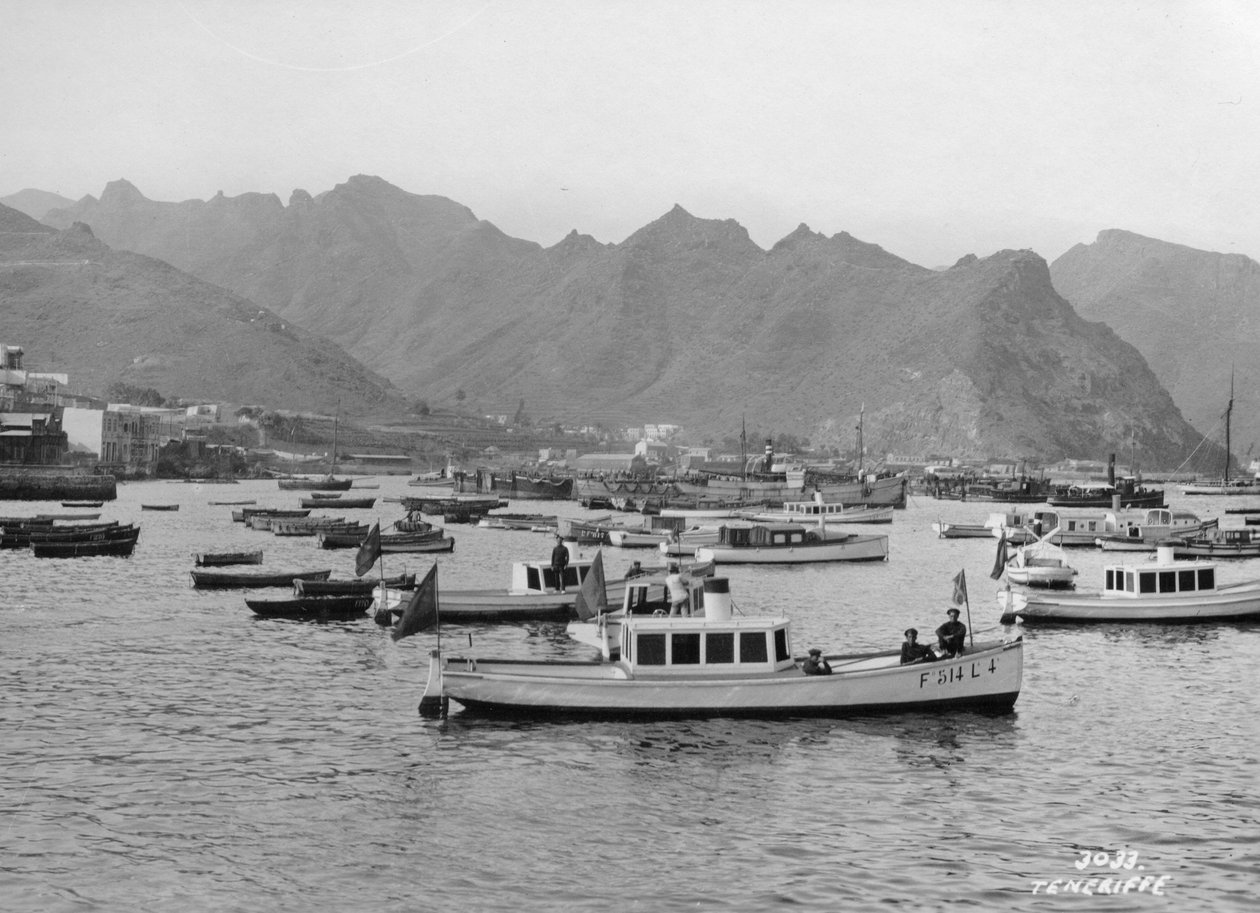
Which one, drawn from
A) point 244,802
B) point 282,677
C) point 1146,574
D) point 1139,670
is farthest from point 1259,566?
point 244,802

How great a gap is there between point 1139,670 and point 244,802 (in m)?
33.7

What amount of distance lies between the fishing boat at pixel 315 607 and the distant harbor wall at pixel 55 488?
126 metres

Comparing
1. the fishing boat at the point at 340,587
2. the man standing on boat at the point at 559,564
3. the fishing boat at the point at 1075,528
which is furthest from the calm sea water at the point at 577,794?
the fishing boat at the point at 1075,528

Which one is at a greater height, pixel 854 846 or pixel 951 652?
pixel 951 652

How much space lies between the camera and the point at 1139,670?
49.1 m

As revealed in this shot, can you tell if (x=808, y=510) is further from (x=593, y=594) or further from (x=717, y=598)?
(x=717, y=598)

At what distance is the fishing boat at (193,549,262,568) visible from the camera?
Answer: 3233 inches

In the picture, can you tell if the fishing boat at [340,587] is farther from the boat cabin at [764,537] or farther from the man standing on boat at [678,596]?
the boat cabin at [764,537]

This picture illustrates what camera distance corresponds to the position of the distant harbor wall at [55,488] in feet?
574

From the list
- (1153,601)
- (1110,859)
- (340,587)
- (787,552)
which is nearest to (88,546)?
(340,587)

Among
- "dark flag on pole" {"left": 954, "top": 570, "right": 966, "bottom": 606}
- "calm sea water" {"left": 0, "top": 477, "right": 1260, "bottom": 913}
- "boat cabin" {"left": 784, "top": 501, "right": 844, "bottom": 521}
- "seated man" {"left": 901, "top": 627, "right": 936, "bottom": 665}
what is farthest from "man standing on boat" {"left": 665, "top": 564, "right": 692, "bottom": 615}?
"boat cabin" {"left": 784, "top": 501, "right": 844, "bottom": 521}

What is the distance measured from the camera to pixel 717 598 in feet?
123

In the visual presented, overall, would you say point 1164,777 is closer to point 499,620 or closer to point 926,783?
point 926,783

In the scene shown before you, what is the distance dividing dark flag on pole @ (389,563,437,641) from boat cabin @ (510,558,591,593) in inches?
782
